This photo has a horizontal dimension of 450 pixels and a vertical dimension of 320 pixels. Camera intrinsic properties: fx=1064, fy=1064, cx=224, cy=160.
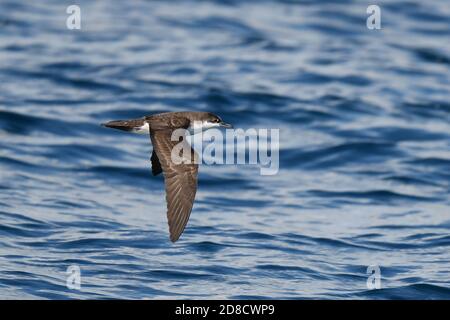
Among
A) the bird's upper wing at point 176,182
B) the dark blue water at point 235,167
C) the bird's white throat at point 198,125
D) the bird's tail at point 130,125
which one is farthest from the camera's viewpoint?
the dark blue water at point 235,167

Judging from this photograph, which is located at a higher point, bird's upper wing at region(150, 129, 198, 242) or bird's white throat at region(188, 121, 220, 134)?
bird's white throat at region(188, 121, 220, 134)

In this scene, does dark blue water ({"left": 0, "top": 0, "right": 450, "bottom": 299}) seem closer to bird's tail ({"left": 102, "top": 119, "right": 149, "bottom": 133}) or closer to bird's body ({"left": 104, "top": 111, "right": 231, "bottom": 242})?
bird's body ({"left": 104, "top": 111, "right": 231, "bottom": 242})

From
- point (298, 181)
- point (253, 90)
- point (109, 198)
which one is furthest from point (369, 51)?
point (109, 198)

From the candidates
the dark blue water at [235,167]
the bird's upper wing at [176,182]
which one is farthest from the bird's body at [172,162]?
the dark blue water at [235,167]

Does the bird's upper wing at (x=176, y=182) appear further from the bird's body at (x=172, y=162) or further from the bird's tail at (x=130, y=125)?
the bird's tail at (x=130, y=125)

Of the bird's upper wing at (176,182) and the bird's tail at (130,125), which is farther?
the bird's tail at (130,125)

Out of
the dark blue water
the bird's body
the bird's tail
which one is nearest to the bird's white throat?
the bird's body

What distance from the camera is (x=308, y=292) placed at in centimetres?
1015

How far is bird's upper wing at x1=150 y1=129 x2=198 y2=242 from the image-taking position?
29.8ft

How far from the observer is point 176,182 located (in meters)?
9.34

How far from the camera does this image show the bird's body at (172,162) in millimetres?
9141
